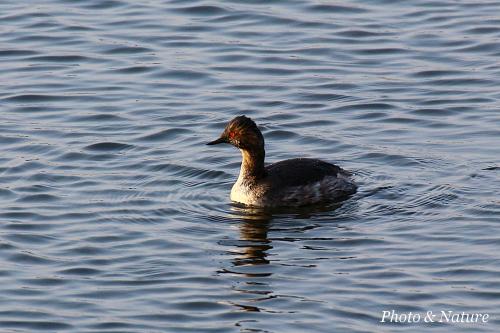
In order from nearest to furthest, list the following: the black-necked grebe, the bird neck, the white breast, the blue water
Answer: the blue water → the white breast → the black-necked grebe → the bird neck

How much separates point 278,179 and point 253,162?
38cm

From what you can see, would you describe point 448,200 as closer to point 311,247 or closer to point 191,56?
point 311,247

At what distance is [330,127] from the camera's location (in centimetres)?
1798

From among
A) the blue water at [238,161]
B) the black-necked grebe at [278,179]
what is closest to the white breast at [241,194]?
the black-necked grebe at [278,179]

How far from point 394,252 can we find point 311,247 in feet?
2.76

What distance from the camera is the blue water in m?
12.6

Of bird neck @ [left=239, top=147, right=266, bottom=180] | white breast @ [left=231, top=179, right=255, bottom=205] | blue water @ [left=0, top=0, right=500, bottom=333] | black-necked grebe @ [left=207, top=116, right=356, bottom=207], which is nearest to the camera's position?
blue water @ [left=0, top=0, right=500, bottom=333]

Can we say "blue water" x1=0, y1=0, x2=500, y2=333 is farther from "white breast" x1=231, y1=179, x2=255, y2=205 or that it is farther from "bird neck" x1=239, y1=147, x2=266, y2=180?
"bird neck" x1=239, y1=147, x2=266, y2=180

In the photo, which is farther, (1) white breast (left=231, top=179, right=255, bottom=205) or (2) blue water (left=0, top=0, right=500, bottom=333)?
(1) white breast (left=231, top=179, right=255, bottom=205)

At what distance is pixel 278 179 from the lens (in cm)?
1588

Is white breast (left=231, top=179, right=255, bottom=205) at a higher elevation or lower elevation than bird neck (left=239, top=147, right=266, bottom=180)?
lower

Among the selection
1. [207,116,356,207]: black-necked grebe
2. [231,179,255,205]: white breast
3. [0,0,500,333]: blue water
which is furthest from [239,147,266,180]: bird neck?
[0,0,500,333]: blue water

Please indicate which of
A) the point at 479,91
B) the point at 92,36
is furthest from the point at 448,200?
the point at 92,36

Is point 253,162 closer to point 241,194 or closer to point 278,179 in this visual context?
point 278,179
